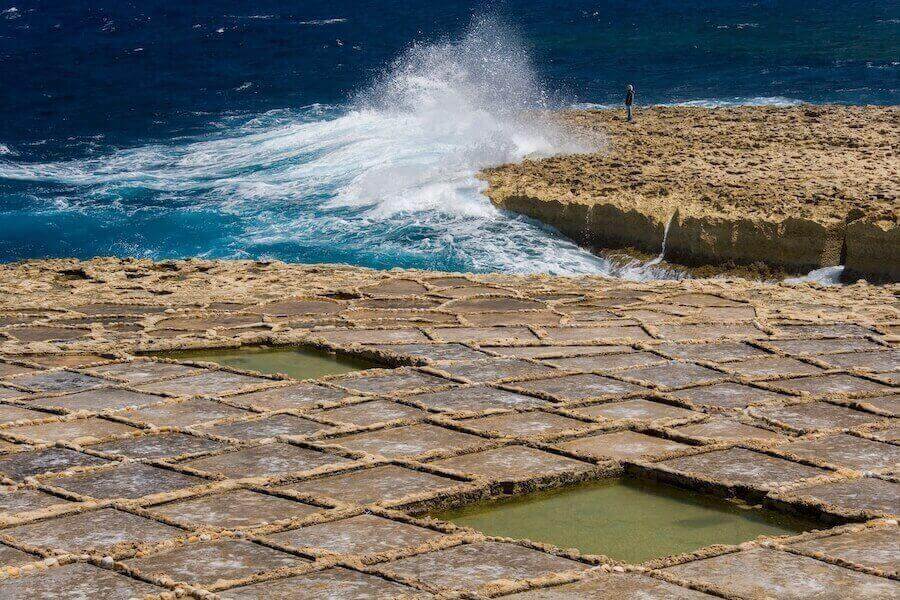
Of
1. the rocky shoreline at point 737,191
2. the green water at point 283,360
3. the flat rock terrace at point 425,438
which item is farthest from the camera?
the rocky shoreline at point 737,191

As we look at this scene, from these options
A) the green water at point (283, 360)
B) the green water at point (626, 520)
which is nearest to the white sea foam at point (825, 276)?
the green water at point (283, 360)

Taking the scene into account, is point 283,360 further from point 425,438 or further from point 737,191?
point 737,191

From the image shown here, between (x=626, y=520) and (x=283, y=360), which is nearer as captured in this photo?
(x=626, y=520)

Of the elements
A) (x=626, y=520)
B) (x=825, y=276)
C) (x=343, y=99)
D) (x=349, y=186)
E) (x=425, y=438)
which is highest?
(x=343, y=99)

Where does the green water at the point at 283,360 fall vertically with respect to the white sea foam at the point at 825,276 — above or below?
below

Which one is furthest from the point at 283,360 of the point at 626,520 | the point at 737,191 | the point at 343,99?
the point at 343,99

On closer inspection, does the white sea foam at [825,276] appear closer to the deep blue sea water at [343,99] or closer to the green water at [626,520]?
the deep blue sea water at [343,99]

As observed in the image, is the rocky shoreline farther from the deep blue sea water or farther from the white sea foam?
the deep blue sea water
